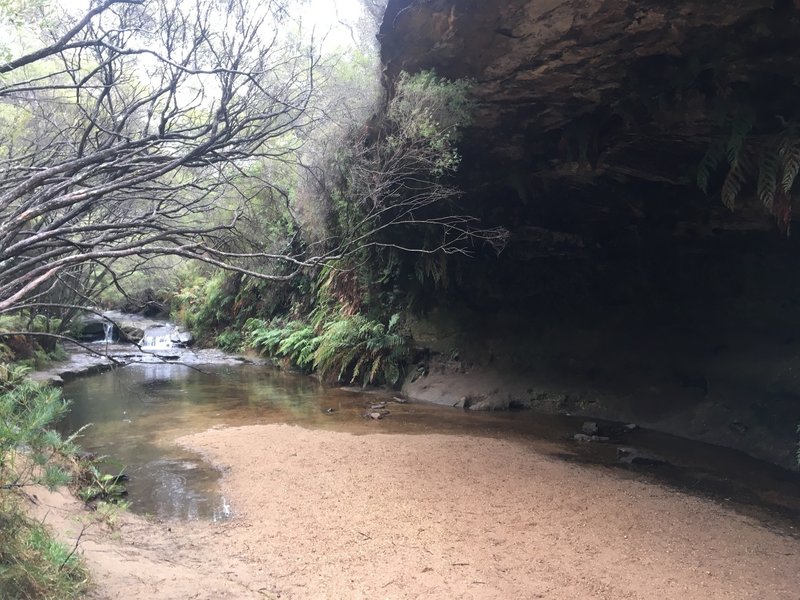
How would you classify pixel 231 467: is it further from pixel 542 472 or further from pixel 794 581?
pixel 794 581

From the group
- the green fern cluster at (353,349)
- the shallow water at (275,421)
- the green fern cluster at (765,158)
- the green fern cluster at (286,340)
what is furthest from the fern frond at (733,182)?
the green fern cluster at (286,340)

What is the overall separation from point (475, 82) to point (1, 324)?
14.1m

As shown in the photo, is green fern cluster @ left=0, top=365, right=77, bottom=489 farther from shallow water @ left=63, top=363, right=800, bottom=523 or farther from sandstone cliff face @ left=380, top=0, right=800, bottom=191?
sandstone cliff face @ left=380, top=0, right=800, bottom=191

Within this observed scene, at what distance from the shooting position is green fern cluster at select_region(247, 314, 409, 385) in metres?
13.2

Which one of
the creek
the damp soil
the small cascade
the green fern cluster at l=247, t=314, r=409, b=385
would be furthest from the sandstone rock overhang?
the small cascade

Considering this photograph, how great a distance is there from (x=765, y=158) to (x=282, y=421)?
8209 mm

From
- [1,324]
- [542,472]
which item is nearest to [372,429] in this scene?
[542,472]

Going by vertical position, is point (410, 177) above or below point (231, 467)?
above

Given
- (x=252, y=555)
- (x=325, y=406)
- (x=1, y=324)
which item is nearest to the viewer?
(x=252, y=555)

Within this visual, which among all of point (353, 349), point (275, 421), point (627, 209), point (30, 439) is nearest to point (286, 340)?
point (353, 349)

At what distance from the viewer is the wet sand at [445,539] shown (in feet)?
14.1

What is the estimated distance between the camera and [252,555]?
16.0ft

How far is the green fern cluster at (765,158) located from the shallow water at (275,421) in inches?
127

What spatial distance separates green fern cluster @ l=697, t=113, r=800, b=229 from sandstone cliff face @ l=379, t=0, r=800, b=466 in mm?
50
